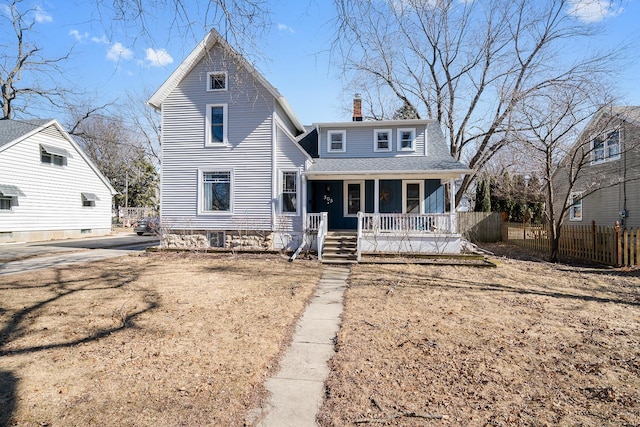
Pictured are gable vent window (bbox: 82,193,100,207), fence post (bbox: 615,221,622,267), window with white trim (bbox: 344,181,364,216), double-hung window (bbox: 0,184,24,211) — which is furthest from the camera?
gable vent window (bbox: 82,193,100,207)

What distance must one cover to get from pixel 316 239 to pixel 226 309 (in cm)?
792

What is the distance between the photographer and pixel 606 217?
1773 cm

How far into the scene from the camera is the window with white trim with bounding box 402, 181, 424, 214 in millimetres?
15711

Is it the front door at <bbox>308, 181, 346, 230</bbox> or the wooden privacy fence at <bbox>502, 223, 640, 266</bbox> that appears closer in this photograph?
the wooden privacy fence at <bbox>502, 223, 640, 266</bbox>

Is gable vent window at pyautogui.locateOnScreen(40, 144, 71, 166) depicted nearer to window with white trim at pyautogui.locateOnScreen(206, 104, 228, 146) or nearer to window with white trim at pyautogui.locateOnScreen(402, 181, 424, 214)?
window with white trim at pyautogui.locateOnScreen(206, 104, 228, 146)

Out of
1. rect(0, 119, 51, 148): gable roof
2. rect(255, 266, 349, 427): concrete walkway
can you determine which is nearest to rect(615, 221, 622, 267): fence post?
rect(255, 266, 349, 427): concrete walkway

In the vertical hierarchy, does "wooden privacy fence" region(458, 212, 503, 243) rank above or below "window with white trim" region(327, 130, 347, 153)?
below

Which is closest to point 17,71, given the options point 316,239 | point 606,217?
point 316,239

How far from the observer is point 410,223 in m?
13.6

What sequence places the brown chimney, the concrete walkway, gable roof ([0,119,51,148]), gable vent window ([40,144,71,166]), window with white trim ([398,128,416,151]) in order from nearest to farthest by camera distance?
the concrete walkway < window with white trim ([398,128,416,151]) < the brown chimney < gable roof ([0,119,51,148]) < gable vent window ([40,144,71,166])

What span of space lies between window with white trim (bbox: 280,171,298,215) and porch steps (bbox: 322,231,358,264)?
192 centimetres

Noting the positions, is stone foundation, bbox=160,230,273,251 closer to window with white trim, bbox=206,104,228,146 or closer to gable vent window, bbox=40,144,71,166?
window with white trim, bbox=206,104,228,146

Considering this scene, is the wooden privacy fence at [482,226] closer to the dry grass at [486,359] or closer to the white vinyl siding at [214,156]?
the white vinyl siding at [214,156]

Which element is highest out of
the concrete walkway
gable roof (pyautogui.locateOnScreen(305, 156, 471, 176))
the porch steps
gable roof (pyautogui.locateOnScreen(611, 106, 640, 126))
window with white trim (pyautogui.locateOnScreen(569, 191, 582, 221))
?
gable roof (pyautogui.locateOnScreen(611, 106, 640, 126))
